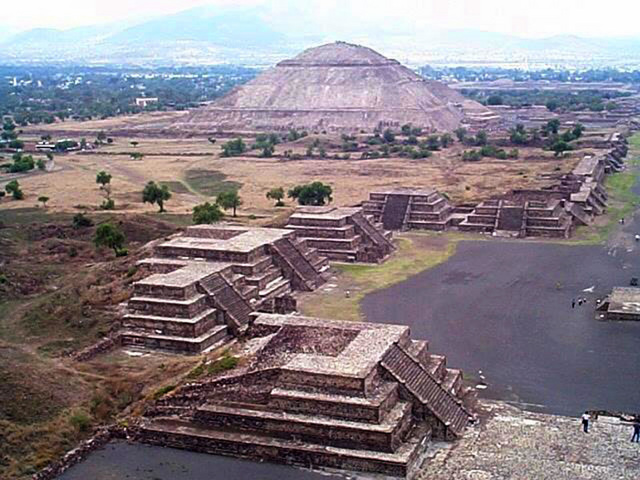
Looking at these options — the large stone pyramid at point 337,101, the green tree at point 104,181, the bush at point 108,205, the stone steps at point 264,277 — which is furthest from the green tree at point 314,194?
the large stone pyramid at point 337,101

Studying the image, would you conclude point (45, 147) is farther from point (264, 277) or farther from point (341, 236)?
point (264, 277)

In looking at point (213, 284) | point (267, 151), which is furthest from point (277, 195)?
point (267, 151)

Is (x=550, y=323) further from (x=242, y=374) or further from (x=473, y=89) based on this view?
(x=473, y=89)

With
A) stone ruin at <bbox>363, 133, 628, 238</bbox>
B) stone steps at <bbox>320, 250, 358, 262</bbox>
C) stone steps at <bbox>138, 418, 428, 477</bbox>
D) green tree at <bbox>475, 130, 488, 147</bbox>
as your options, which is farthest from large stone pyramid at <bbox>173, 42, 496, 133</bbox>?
stone steps at <bbox>138, 418, 428, 477</bbox>

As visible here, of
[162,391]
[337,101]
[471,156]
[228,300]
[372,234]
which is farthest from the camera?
[337,101]

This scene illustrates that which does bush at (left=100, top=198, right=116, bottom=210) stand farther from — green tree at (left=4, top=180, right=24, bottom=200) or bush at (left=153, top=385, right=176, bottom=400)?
bush at (left=153, top=385, right=176, bottom=400)

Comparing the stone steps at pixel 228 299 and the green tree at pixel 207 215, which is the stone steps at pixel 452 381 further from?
the green tree at pixel 207 215

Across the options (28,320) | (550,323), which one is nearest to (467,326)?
(550,323)
